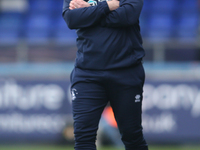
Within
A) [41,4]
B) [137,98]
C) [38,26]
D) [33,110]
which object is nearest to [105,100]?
[137,98]

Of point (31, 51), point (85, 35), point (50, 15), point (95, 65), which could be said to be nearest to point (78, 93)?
point (95, 65)

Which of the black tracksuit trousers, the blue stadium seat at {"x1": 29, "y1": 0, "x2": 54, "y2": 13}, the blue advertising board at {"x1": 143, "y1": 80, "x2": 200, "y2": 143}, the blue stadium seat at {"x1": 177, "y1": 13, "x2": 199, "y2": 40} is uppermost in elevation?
the blue stadium seat at {"x1": 29, "y1": 0, "x2": 54, "y2": 13}

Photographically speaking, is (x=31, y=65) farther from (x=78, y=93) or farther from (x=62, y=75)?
(x=78, y=93)

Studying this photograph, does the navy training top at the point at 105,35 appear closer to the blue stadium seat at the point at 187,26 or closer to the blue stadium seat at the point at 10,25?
the blue stadium seat at the point at 187,26

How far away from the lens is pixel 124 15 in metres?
2.74

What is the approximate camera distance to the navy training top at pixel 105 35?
2725 millimetres

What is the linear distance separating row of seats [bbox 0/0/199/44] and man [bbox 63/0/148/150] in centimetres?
523

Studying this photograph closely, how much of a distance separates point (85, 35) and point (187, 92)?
395 centimetres

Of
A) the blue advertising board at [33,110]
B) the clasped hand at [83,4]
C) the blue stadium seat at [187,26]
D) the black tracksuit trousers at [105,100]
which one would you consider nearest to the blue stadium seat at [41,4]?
the blue stadium seat at [187,26]

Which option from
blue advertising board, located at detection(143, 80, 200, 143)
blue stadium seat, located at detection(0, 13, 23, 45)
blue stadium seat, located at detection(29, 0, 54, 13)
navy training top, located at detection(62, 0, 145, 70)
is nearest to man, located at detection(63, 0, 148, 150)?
navy training top, located at detection(62, 0, 145, 70)

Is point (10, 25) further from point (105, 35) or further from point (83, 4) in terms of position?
point (105, 35)

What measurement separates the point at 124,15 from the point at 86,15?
0.92 feet

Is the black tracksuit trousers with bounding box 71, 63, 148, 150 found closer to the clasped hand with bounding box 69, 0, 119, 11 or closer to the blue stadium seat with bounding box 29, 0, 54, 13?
the clasped hand with bounding box 69, 0, 119, 11

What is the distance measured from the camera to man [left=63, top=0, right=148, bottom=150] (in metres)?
2.72
